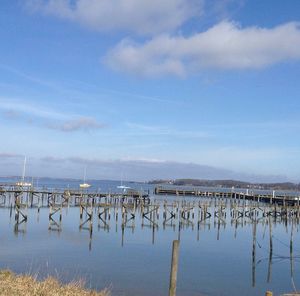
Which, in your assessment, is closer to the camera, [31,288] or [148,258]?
[31,288]

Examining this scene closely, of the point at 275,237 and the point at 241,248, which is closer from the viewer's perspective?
the point at 241,248

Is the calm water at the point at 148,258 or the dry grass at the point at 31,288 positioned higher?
the dry grass at the point at 31,288

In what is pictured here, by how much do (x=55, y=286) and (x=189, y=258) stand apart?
58.2ft

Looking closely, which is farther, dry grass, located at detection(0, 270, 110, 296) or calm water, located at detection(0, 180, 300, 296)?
calm water, located at detection(0, 180, 300, 296)

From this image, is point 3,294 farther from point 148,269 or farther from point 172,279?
point 148,269

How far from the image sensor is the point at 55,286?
1288cm

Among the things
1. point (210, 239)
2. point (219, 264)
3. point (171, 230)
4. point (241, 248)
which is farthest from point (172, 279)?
point (171, 230)

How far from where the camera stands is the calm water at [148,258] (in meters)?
22.1

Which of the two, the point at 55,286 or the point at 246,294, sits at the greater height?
the point at 55,286

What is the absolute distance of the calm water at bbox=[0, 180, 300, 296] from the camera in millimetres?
22109

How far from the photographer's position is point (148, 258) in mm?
28625

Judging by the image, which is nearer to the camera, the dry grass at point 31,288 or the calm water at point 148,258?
the dry grass at point 31,288

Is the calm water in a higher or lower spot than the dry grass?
lower

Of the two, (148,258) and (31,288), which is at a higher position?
(31,288)
